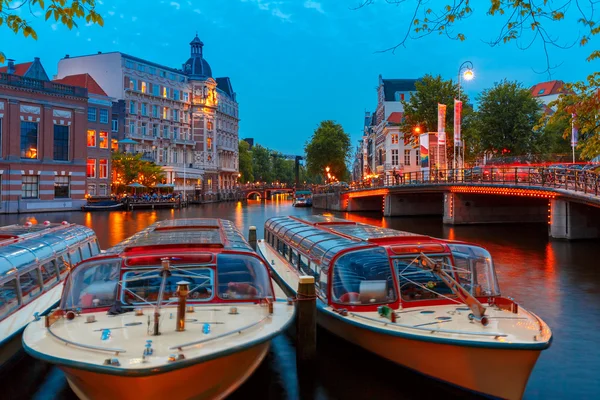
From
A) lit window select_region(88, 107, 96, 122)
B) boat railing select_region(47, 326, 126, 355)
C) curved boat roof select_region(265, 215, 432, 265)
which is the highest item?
lit window select_region(88, 107, 96, 122)

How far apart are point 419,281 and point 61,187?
58038 millimetres

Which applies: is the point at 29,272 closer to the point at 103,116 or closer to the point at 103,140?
the point at 103,140

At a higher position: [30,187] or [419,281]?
[30,187]

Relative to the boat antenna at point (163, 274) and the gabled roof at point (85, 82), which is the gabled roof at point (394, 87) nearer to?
the gabled roof at point (85, 82)

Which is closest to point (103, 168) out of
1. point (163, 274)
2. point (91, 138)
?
point (91, 138)

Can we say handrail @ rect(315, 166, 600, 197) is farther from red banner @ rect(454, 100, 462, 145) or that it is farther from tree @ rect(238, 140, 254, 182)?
tree @ rect(238, 140, 254, 182)

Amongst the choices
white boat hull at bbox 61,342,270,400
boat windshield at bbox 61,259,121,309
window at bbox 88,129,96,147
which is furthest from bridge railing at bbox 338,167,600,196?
window at bbox 88,129,96,147

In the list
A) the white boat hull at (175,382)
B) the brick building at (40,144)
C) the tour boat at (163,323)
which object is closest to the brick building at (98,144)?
the brick building at (40,144)

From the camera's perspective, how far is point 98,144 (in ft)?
223

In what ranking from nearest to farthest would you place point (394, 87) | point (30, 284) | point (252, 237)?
point (30, 284) → point (252, 237) → point (394, 87)

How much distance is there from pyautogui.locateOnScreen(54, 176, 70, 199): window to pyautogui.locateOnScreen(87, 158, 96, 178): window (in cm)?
599

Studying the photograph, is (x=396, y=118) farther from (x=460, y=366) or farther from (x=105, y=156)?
(x=460, y=366)

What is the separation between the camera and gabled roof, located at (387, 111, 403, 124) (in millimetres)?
85812

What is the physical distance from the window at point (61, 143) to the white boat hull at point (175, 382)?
5711 cm
